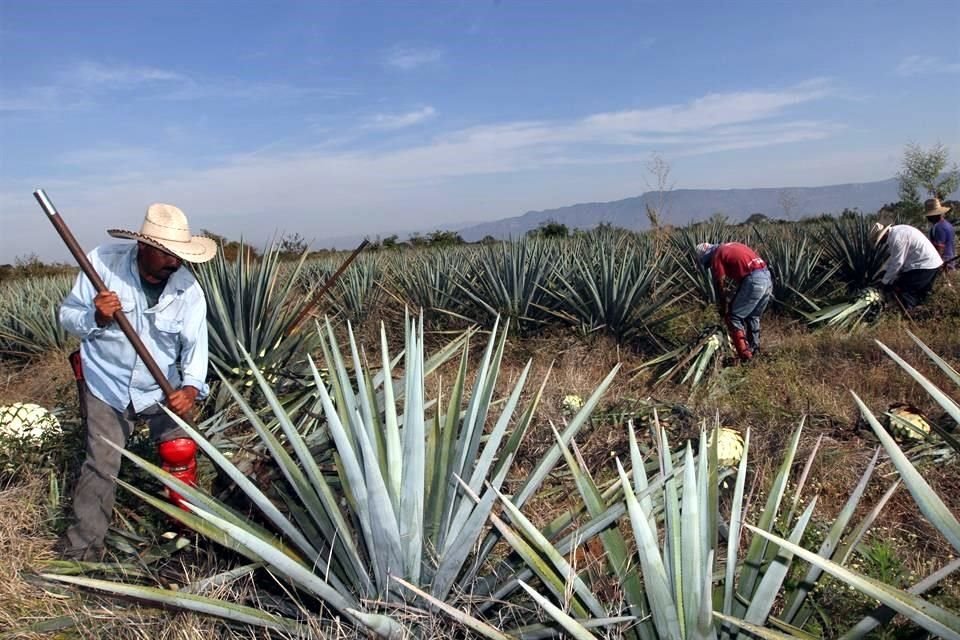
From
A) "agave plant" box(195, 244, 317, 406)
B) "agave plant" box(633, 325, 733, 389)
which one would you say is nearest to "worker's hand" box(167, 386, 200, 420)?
"agave plant" box(195, 244, 317, 406)

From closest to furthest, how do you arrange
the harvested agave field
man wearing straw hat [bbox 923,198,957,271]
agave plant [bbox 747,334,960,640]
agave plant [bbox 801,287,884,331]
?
agave plant [bbox 747,334,960,640] < the harvested agave field < agave plant [bbox 801,287,884,331] < man wearing straw hat [bbox 923,198,957,271]

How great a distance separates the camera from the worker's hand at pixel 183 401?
8.46 feet

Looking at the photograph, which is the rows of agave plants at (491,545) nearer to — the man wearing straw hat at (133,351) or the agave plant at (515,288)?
the man wearing straw hat at (133,351)

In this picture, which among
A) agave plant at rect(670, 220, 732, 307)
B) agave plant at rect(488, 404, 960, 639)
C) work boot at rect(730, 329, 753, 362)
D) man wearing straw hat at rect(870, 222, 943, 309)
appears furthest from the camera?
agave plant at rect(670, 220, 732, 307)

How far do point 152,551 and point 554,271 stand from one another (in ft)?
16.8

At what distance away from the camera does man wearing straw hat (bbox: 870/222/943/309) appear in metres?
6.74

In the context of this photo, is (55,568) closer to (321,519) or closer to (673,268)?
(321,519)

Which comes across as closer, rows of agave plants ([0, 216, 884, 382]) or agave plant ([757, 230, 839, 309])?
rows of agave plants ([0, 216, 884, 382])

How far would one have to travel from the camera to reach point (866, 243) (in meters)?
8.36

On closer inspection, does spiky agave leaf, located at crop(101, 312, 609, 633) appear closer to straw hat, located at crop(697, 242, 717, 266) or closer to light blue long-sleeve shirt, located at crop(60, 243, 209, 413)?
light blue long-sleeve shirt, located at crop(60, 243, 209, 413)

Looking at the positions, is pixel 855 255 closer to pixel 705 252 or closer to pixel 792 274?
pixel 792 274

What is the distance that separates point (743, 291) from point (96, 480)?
5.32 meters

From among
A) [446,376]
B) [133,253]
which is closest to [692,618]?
[133,253]

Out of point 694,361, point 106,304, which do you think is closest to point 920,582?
point 106,304
